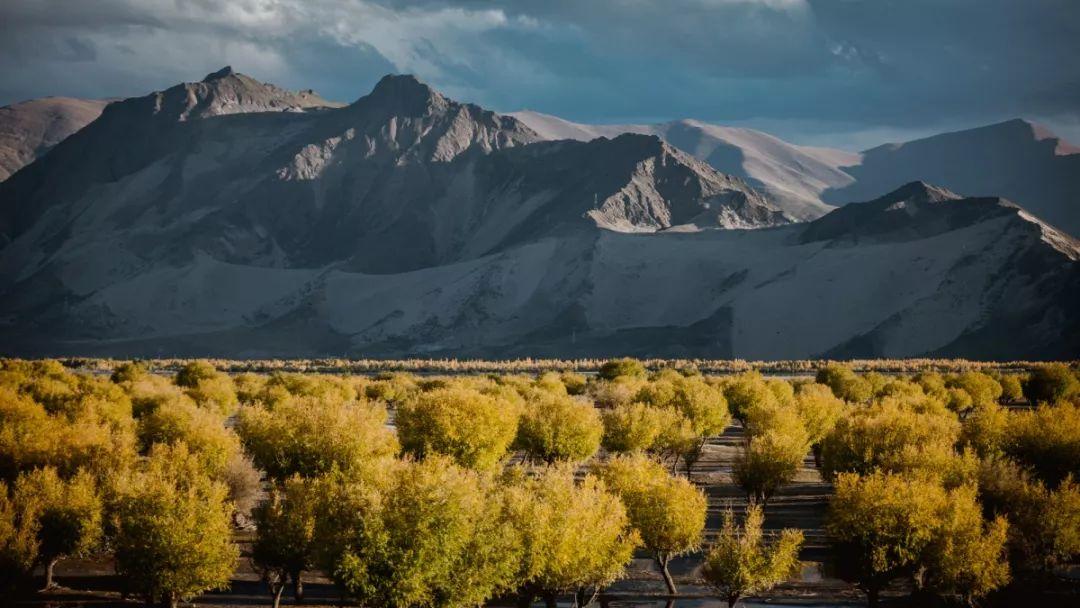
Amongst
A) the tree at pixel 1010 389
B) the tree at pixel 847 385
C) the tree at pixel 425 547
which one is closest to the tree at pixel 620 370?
the tree at pixel 847 385

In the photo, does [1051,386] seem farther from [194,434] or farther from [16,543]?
[16,543]

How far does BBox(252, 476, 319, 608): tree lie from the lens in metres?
25.4

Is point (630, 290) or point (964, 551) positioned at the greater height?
point (630, 290)

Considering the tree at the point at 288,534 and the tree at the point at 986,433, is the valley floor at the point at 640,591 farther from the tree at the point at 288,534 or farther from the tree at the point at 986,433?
the tree at the point at 986,433

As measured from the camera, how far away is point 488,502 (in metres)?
23.7

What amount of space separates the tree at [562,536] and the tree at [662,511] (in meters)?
1.62

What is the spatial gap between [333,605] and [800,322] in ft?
401

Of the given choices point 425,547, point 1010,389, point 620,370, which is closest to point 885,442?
point 425,547

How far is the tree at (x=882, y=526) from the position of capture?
25.2 m

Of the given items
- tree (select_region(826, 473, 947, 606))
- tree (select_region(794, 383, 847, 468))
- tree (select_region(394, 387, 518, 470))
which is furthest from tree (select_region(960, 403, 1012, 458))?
tree (select_region(394, 387, 518, 470))

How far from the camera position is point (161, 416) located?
39.9m

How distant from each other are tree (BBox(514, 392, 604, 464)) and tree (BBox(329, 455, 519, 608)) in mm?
15624

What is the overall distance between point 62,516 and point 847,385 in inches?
2297

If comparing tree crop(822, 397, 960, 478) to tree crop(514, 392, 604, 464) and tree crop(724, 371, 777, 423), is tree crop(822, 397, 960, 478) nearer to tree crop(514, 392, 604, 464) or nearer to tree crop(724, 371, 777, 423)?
tree crop(514, 392, 604, 464)
